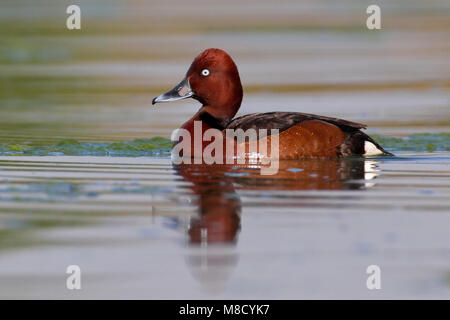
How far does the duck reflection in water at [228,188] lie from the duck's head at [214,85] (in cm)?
113

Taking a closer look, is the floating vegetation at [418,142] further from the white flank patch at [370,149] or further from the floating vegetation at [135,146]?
the white flank patch at [370,149]

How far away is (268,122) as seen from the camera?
9688 mm

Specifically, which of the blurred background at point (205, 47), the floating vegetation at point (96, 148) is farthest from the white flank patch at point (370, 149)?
the floating vegetation at point (96, 148)

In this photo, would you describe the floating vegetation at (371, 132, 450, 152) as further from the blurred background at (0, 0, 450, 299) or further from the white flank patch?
the white flank patch

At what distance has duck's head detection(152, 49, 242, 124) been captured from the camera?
33.9ft

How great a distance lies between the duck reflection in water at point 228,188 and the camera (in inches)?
223

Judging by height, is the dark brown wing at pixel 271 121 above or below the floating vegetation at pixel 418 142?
above

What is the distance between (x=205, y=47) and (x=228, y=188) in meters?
10.2

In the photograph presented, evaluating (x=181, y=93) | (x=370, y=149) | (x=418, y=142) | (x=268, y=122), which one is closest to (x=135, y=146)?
(x=181, y=93)

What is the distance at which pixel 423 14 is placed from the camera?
890 inches

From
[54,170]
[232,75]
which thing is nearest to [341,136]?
[232,75]

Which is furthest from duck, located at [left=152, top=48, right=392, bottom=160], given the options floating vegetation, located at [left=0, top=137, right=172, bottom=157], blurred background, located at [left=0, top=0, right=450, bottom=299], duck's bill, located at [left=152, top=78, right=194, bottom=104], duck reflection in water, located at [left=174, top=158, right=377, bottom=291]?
floating vegetation, located at [left=0, top=137, right=172, bottom=157]

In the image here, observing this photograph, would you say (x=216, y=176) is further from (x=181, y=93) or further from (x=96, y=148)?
(x=96, y=148)
